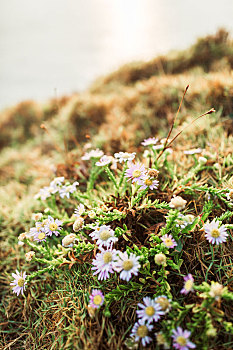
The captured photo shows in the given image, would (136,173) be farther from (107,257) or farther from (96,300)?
(96,300)

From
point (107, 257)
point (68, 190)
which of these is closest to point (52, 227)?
point (68, 190)

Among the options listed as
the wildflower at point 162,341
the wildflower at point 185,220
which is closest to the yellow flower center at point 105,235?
the wildflower at point 185,220

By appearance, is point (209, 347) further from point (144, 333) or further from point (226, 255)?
point (226, 255)

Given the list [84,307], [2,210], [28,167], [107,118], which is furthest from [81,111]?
[84,307]

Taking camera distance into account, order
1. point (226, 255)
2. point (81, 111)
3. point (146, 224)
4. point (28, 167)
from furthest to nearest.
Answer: point (81, 111) → point (28, 167) → point (146, 224) → point (226, 255)

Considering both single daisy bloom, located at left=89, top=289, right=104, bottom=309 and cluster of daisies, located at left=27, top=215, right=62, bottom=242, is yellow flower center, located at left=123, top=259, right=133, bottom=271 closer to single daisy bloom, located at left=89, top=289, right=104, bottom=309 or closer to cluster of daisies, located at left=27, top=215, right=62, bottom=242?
single daisy bloom, located at left=89, top=289, right=104, bottom=309
